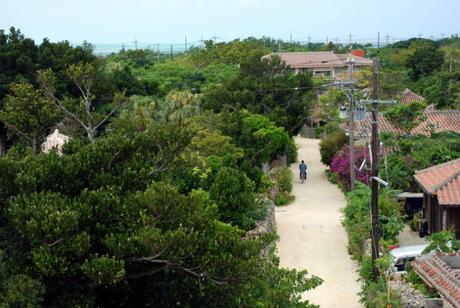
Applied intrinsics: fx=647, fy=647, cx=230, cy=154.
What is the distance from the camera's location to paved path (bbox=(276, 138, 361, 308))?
54.7 feet

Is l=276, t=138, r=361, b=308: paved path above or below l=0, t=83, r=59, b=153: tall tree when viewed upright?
below

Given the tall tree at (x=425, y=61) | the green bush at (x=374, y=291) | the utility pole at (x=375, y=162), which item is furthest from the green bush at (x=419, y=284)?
the tall tree at (x=425, y=61)

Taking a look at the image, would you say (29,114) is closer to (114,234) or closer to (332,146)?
(114,234)

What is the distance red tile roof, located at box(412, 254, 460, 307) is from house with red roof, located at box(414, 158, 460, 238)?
4764 millimetres

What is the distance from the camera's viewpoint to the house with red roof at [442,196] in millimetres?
18234

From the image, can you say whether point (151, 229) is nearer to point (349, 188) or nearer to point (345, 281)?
point (345, 281)

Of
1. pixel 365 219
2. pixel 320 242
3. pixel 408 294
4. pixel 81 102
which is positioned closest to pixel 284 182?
pixel 320 242

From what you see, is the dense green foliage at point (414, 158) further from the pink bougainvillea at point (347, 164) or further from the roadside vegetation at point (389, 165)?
the pink bougainvillea at point (347, 164)

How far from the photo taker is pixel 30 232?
8727mm

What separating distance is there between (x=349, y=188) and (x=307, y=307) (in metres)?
16.9

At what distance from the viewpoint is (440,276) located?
40.3ft

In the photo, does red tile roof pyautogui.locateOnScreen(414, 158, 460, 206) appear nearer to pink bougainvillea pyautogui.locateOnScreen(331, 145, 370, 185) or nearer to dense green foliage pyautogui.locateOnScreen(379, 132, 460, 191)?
Answer: dense green foliage pyautogui.locateOnScreen(379, 132, 460, 191)

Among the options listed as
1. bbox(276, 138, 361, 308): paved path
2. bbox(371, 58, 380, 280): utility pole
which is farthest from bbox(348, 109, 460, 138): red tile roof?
bbox(371, 58, 380, 280): utility pole

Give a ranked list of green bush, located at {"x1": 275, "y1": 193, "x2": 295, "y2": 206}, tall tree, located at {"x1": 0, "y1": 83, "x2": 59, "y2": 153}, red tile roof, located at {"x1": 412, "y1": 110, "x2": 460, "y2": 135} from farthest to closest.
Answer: red tile roof, located at {"x1": 412, "y1": 110, "x2": 460, "y2": 135} < green bush, located at {"x1": 275, "y1": 193, "x2": 295, "y2": 206} < tall tree, located at {"x1": 0, "y1": 83, "x2": 59, "y2": 153}
